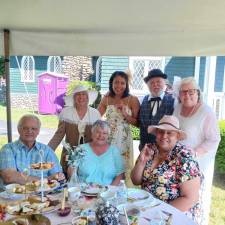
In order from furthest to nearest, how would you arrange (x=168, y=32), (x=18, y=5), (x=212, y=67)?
(x=212, y=67), (x=168, y=32), (x=18, y=5)

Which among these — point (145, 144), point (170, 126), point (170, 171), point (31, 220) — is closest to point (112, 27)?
point (145, 144)

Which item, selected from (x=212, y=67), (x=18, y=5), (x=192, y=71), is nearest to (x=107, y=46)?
(x=18, y=5)

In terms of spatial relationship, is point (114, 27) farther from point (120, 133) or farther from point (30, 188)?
point (30, 188)

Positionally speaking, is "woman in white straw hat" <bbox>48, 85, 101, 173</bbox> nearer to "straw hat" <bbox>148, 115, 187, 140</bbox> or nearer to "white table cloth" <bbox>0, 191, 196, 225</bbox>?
"straw hat" <bbox>148, 115, 187, 140</bbox>

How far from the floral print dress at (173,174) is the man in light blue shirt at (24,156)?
769 millimetres

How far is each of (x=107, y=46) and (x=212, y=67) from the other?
444cm

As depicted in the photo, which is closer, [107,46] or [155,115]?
[155,115]

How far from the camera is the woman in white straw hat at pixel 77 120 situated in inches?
126

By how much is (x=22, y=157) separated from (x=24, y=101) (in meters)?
9.80

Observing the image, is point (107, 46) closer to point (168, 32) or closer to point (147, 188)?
point (168, 32)

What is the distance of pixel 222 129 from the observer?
5.32 m

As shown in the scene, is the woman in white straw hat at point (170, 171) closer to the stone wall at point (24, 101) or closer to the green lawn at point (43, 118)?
the green lawn at point (43, 118)

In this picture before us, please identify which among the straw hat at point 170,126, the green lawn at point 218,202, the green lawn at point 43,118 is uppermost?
the straw hat at point 170,126

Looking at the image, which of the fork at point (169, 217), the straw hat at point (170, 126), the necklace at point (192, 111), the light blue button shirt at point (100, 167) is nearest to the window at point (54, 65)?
the necklace at point (192, 111)
